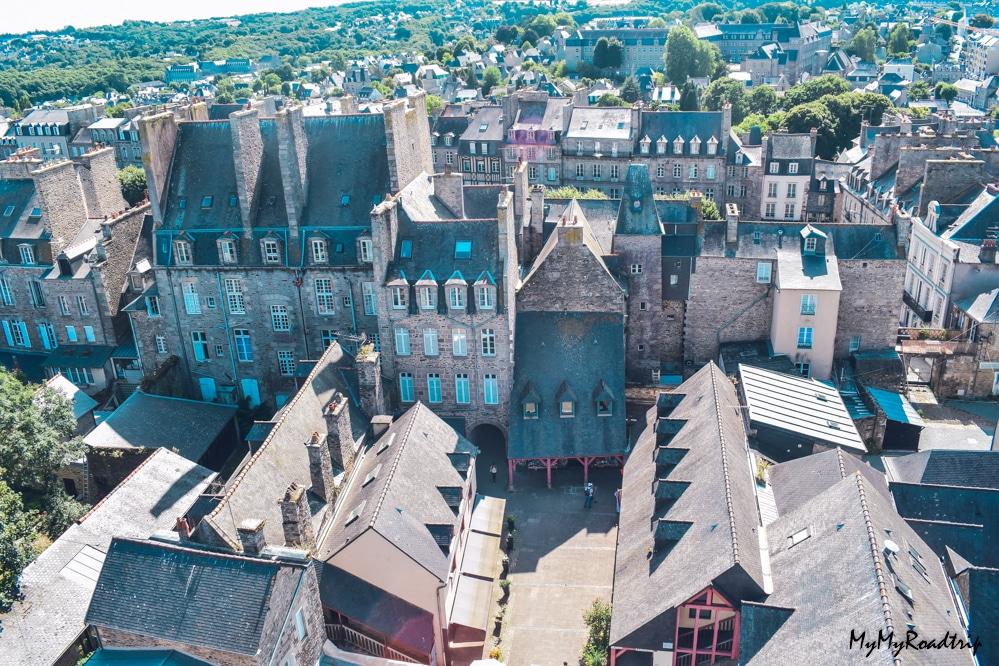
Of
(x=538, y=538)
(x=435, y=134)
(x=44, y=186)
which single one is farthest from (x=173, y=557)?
(x=435, y=134)

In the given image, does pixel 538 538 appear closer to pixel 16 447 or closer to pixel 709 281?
pixel 709 281

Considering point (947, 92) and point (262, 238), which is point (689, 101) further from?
point (262, 238)

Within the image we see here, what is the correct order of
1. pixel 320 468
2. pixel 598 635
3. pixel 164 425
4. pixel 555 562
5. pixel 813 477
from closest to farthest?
pixel 598 635
pixel 320 468
pixel 813 477
pixel 555 562
pixel 164 425

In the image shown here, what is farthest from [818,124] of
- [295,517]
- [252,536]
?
[252,536]

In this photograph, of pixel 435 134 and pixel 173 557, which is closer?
pixel 173 557

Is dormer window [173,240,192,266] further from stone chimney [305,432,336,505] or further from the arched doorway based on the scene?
stone chimney [305,432,336,505]

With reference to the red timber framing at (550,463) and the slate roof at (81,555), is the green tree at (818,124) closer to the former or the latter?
the red timber framing at (550,463)

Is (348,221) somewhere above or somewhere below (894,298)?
above

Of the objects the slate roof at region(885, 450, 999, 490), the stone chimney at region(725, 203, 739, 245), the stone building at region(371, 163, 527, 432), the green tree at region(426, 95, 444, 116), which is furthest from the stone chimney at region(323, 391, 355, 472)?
the green tree at region(426, 95, 444, 116)
